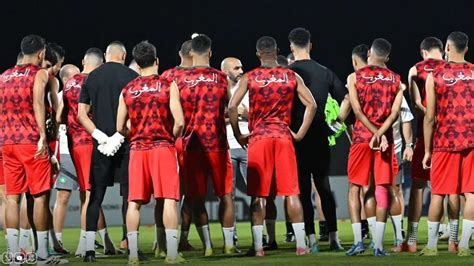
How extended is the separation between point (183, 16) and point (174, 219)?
11281 millimetres

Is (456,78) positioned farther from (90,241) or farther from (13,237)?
(13,237)

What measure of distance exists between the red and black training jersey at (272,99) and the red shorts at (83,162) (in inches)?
69.4

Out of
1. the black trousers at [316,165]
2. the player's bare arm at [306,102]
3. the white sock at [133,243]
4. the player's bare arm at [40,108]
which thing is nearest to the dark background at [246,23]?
the black trousers at [316,165]

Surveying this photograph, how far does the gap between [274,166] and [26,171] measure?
2.27m

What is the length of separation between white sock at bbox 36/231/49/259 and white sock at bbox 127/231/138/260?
0.82 metres

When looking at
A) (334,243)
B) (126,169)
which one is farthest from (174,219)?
(334,243)

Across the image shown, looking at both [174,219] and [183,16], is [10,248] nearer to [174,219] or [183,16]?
[174,219]

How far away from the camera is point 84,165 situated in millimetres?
11477

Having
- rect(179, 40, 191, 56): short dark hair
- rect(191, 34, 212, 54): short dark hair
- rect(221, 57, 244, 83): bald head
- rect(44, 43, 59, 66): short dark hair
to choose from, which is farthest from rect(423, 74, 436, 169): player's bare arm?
rect(44, 43, 59, 66): short dark hair

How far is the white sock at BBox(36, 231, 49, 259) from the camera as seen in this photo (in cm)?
1023

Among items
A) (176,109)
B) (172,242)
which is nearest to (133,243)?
(172,242)

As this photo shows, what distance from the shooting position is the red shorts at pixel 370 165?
35.0 feet

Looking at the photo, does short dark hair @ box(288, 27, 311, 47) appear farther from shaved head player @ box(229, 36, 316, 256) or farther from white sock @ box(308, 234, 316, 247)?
white sock @ box(308, 234, 316, 247)

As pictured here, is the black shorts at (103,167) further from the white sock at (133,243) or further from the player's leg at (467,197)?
the player's leg at (467,197)
